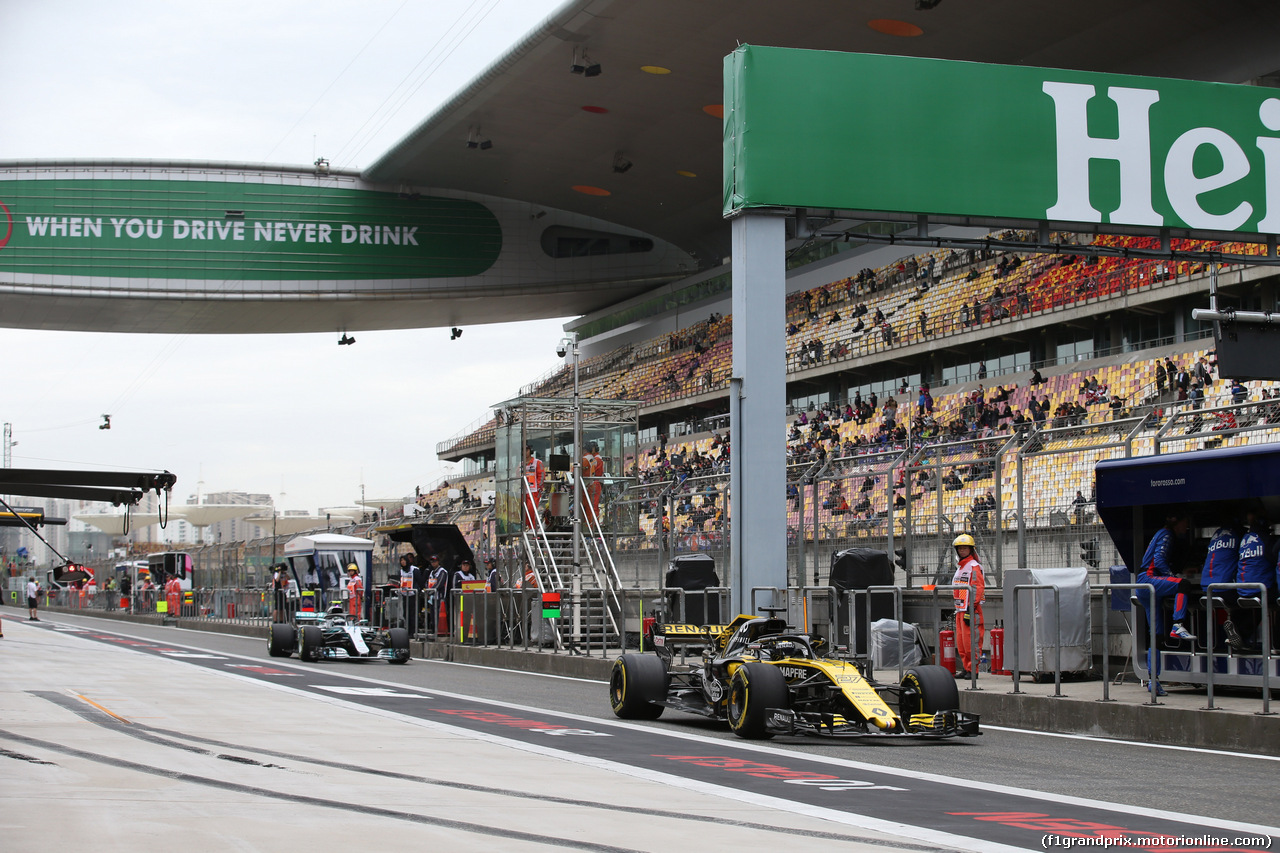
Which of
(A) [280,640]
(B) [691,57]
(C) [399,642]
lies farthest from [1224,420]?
(B) [691,57]

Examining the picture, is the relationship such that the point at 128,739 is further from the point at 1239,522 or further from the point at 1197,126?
the point at 1197,126

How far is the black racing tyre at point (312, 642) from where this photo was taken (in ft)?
76.2

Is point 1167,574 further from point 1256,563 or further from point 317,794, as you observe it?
point 317,794

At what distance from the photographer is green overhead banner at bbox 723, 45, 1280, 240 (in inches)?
617

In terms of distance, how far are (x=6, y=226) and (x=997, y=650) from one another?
47.5m

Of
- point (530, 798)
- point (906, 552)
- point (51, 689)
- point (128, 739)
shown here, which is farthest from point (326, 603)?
point (530, 798)

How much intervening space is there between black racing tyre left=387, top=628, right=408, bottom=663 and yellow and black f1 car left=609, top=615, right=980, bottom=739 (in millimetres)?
11437

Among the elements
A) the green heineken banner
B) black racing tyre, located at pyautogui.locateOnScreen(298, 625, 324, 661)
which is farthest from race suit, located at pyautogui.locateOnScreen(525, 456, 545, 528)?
the green heineken banner

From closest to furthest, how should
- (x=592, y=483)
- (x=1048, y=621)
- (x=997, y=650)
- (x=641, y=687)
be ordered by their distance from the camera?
1. (x=641, y=687)
2. (x=1048, y=621)
3. (x=997, y=650)
4. (x=592, y=483)

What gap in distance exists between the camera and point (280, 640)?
24156 millimetres

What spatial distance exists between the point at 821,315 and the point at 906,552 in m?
31.5

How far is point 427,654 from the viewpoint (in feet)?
85.0

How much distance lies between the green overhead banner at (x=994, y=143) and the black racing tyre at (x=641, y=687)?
18.5 ft

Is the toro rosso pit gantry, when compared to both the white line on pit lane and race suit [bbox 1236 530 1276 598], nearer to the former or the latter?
the white line on pit lane
